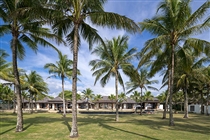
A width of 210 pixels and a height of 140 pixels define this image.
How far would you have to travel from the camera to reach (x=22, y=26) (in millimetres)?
10594

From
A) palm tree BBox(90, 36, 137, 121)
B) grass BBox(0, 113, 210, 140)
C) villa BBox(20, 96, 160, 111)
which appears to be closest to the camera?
grass BBox(0, 113, 210, 140)

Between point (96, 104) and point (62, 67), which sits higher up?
point (62, 67)

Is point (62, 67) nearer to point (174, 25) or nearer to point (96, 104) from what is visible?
point (174, 25)

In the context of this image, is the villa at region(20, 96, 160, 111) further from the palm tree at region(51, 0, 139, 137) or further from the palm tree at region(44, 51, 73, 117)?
the palm tree at region(51, 0, 139, 137)

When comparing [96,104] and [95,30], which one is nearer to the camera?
[95,30]

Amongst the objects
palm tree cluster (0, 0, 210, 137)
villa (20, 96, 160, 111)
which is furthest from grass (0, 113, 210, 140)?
villa (20, 96, 160, 111)

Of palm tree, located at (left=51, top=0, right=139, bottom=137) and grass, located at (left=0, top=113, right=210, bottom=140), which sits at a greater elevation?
palm tree, located at (left=51, top=0, right=139, bottom=137)

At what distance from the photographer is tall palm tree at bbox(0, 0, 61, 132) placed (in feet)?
28.0

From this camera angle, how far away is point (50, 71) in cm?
2281

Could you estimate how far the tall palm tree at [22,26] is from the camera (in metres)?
8.53

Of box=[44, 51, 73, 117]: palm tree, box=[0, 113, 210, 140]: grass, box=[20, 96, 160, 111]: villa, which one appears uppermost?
box=[44, 51, 73, 117]: palm tree

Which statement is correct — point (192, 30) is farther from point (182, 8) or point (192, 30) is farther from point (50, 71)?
point (50, 71)

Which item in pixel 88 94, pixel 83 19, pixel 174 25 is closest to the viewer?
pixel 83 19

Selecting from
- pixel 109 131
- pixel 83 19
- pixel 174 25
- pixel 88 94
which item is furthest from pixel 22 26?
pixel 88 94
